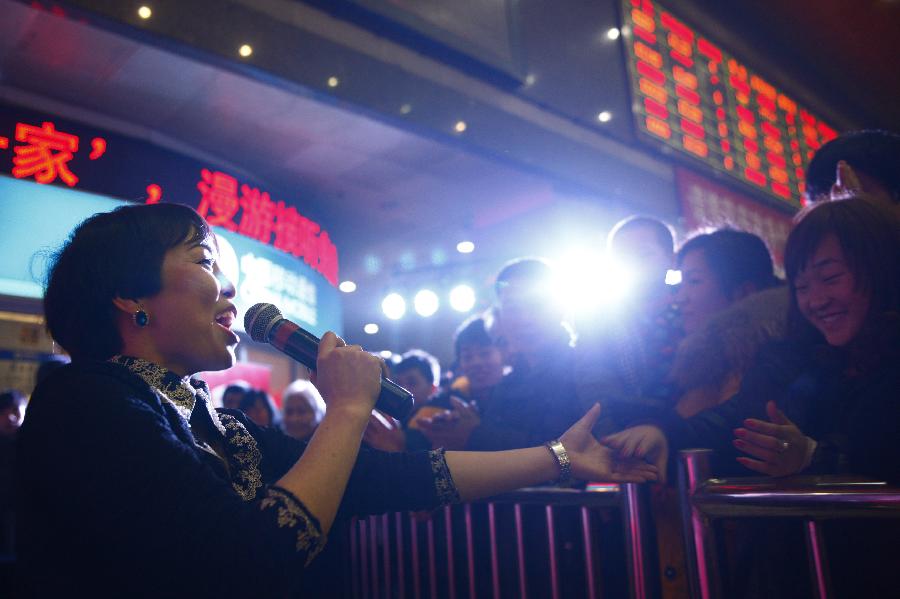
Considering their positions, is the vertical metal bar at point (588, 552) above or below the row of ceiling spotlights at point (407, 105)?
below

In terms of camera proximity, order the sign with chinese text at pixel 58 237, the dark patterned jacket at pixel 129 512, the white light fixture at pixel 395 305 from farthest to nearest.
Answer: the white light fixture at pixel 395 305 < the sign with chinese text at pixel 58 237 < the dark patterned jacket at pixel 129 512

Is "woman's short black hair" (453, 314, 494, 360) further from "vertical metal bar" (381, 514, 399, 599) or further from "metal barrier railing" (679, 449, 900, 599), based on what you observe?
"metal barrier railing" (679, 449, 900, 599)

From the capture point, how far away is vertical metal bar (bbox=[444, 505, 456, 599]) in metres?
1.66

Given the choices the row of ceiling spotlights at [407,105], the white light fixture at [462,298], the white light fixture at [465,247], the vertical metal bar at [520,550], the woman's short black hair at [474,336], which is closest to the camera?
the vertical metal bar at [520,550]

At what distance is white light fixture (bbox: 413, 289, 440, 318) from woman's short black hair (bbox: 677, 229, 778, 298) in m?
6.81

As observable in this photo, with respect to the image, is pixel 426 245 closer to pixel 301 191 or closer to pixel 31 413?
pixel 301 191

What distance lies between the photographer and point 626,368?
2082mm

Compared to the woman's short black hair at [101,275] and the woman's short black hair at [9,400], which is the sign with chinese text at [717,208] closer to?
the woman's short black hair at [101,275]

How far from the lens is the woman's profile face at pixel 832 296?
56.1 inches

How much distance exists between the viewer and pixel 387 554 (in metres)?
1.88

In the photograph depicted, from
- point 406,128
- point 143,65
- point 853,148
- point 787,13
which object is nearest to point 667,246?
point 853,148

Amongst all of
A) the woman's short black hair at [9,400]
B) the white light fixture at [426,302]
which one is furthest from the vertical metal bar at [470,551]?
the white light fixture at [426,302]

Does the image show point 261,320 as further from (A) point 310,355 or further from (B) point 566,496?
(B) point 566,496

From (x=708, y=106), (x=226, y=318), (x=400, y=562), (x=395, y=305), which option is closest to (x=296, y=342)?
(x=226, y=318)
